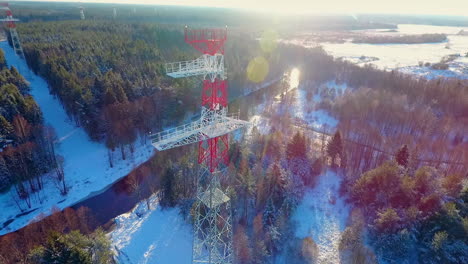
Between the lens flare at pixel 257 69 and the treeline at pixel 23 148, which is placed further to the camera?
the lens flare at pixel 257 69

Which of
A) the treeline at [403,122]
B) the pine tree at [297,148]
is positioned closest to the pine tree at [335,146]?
the treeline at [403,122]

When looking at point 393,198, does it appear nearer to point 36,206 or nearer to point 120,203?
point 120,203

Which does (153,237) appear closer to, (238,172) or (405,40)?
(238,172)

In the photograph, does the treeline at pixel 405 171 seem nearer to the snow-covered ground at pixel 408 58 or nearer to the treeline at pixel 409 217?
the treeline at pixel 409 217

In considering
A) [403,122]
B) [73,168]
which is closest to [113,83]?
[73,168]

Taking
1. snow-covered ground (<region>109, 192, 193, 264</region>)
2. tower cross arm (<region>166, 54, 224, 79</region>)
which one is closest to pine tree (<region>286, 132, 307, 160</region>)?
snow-covered ground (<region>109, 192, 193, 264</region>)

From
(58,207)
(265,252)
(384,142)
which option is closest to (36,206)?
(58,207)
